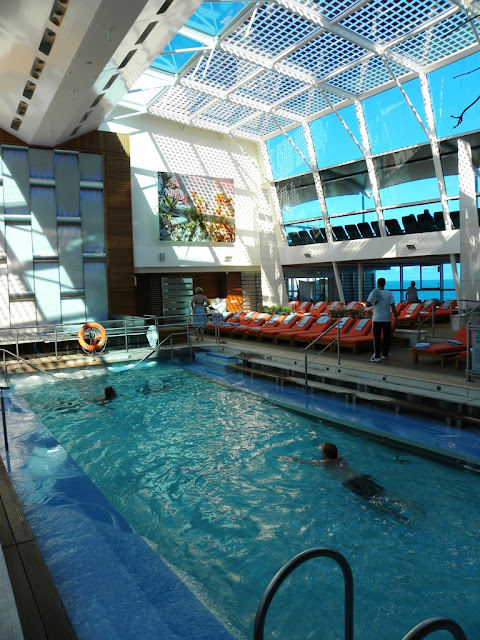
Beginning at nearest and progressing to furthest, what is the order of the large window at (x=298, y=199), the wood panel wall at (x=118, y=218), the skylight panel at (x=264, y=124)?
the wood panel wall at (x=118, y=218) < the skylight panel at (x=264, y=124) < the large window at (x=298, y=199)

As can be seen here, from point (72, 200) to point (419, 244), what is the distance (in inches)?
429

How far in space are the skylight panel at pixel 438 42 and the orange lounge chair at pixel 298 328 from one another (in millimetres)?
7281

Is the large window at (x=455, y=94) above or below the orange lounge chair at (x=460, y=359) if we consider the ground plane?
above

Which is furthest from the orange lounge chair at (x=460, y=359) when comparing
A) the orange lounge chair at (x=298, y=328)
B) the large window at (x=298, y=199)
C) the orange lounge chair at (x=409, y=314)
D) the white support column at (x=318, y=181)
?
the large window at (x=298, y=199)

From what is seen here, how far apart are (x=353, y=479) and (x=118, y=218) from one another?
13.4 meters

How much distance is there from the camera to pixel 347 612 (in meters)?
2.14

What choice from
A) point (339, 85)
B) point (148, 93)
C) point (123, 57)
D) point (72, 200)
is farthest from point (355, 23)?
point (72, 200)

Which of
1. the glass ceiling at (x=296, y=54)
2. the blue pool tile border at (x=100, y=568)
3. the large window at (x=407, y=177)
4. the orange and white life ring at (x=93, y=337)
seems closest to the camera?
the blue pool tile border at (x=100, y=568)

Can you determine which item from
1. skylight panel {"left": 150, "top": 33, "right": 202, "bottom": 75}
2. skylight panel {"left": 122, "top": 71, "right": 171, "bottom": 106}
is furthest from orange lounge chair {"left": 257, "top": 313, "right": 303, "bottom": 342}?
skylight panel {"left": 122, "top": 71, "right": 171, "bottom": 106}

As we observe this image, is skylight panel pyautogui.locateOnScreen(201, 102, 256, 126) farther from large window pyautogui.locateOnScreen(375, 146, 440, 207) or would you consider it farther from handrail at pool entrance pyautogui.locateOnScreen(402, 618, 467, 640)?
handrail at pool entrance pyautogui.locateOnScreen(402, 618, 467, 640)

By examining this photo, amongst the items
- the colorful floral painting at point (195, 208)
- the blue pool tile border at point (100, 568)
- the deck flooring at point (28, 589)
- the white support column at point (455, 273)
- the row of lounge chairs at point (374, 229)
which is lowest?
the blue pool tile border at point (100, 568)

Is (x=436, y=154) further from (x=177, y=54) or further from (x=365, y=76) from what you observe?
(x=177, y=54)

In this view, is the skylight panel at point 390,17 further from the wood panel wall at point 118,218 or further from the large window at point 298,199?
the wood panel wall at point 118,218

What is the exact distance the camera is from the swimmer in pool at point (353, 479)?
15.2ft
